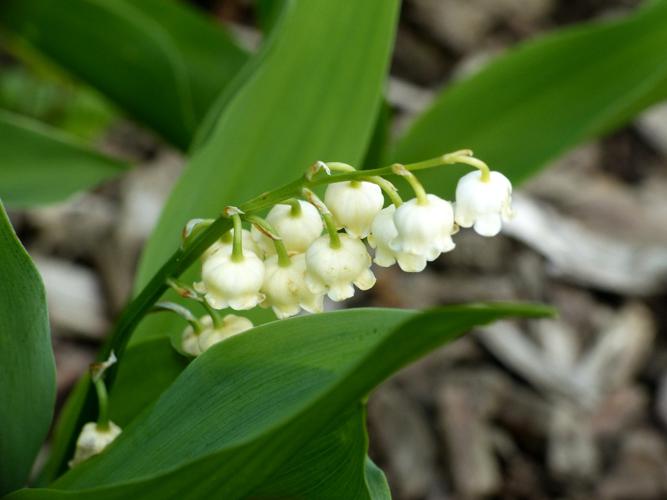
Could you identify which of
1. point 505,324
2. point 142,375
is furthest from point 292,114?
point 505,324

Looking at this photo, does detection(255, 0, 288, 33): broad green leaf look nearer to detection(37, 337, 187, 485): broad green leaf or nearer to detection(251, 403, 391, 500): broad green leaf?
detection(37, 337, 187, 485): broad green leaf

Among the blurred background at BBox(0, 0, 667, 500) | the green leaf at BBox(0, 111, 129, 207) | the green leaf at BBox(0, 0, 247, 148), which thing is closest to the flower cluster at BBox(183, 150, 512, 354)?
the green leaf at BBox(0, 111, 129, 207)

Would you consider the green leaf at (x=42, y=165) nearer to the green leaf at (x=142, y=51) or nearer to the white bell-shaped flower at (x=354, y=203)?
the green leaf at (x=142, y=51)

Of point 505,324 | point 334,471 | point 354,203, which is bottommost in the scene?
point 505,324

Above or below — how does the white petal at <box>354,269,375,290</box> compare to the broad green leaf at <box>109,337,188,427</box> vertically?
above

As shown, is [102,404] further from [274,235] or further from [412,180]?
[412,180]

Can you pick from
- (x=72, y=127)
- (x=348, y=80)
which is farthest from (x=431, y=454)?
(x=72, y=127)

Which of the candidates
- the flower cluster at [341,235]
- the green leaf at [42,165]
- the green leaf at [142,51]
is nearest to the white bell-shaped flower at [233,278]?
the flower cluster at [341,235]
